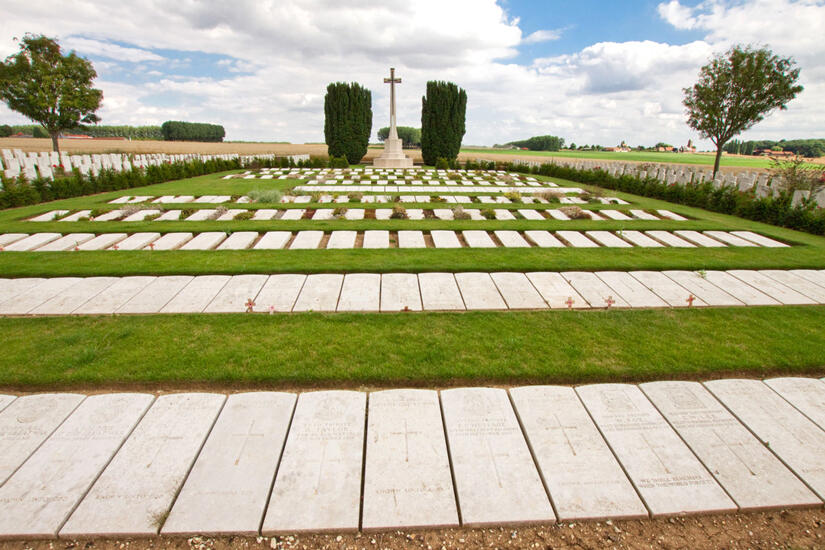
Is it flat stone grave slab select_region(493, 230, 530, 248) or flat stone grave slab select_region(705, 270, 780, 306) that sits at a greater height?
flat stone grave slab select_region(493, 230, 530, 248)

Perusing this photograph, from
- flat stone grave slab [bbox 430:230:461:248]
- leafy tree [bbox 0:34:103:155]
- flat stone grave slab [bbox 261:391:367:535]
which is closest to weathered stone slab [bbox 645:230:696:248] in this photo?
flat stone grave slab [bbox 430:230:461:248]

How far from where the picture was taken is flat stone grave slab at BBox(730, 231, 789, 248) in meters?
7.45

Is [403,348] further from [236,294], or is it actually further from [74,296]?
[74,296]

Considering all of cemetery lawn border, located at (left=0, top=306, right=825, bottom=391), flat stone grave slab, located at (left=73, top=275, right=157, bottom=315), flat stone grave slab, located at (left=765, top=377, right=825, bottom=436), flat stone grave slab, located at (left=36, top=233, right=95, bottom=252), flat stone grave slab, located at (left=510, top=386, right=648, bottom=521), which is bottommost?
flat stone grave slab, located at (left=510, top=386, right=648, bottom=521)

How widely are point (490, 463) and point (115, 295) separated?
4891mm

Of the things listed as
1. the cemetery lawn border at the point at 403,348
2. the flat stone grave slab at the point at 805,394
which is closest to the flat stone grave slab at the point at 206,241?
the cemetery lawn border at the point at 403,348

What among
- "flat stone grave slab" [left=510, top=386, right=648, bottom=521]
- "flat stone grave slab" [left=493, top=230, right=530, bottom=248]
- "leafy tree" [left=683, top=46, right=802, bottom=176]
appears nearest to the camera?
"flat stone grave slab" [left=510, top=386, right=648, bottom=521]

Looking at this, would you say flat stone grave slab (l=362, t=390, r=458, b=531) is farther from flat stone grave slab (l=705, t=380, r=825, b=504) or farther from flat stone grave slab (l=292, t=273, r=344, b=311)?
flat stone grave slab (l=705, t=380, r=825, b=504)

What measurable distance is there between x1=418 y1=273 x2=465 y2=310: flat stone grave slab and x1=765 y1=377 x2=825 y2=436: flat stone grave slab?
9.33 feet

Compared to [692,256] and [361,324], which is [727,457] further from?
[692,256]

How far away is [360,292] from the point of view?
16.2ft

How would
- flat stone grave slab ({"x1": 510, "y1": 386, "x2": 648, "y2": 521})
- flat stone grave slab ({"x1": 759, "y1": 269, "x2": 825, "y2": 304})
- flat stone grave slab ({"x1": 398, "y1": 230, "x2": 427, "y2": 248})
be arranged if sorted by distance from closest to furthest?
flat stone grave slab ({"x1": 510, "y1": 386, "x2": 648, "y2": 521}) < flat stone grave slab ({"x1": 759, "y1": 269, "x2": 825, "y2": 304}) < flat stone grave slab ({"x1": 398, "y1": 230, "x2": 427, "y2": 248})

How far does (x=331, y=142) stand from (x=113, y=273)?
28.6 m

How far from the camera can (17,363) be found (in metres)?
3.34
